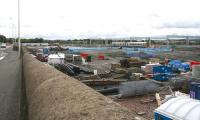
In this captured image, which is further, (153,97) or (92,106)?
(153,97)

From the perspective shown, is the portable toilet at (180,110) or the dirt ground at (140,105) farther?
the dirt ground at (140,105)

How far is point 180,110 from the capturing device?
17.0 ft

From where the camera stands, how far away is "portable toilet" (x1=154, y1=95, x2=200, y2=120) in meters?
4.92

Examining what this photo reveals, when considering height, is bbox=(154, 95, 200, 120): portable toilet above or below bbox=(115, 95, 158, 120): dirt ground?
above

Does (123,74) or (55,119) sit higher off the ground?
(55,119)

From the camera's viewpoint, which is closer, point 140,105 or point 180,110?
point 180,110

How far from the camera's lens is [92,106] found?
164 inches

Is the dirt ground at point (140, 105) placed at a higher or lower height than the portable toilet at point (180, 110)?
lower

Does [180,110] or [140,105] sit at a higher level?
[180,110]

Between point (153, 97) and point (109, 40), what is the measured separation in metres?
176

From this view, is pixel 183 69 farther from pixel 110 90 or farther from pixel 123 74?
pixel 110 90

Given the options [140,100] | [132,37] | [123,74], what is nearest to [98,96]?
[140,100]

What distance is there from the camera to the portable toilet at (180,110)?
194 inches

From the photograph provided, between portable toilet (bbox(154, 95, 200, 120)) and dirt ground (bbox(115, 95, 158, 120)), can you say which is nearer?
portable toilet (bbox(154, 95, 200, 120))
